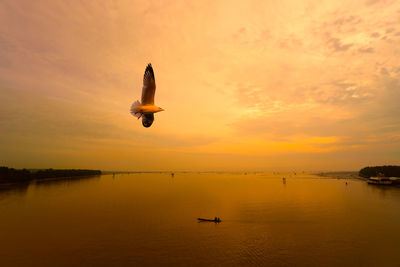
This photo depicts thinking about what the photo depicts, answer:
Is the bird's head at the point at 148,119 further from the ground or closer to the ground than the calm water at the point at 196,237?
further from the ground

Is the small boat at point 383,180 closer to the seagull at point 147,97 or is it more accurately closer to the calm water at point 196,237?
the calm water at point 196,237

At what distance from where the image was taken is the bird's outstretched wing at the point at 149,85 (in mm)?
14216

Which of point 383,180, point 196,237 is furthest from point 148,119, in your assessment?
point 383,180

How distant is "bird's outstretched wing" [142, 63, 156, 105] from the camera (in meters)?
14.2

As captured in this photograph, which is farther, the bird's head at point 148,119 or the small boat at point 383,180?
the small boat at point 383,180

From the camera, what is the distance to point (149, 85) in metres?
14.2

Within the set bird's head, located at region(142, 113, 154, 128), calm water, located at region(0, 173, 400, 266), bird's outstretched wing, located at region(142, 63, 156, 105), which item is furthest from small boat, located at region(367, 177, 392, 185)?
bird's outstretched wing, located at region(142, 63, 156, 105)

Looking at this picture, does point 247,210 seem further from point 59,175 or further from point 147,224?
point 59,175

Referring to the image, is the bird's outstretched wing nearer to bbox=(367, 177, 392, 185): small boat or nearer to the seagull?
the seagull

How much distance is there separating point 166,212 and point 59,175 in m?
161

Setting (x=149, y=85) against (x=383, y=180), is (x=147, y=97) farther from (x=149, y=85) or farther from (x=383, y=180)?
(x=383, y=180)

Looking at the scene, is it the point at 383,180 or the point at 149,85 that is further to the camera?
the point at 383,180

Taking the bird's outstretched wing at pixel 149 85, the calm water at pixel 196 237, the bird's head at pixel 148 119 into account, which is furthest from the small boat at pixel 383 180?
the bird's outstretched wing at pixel 149 85

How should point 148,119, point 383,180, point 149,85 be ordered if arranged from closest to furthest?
1. point 149,85
2. point 148,119
3. point 383,180
